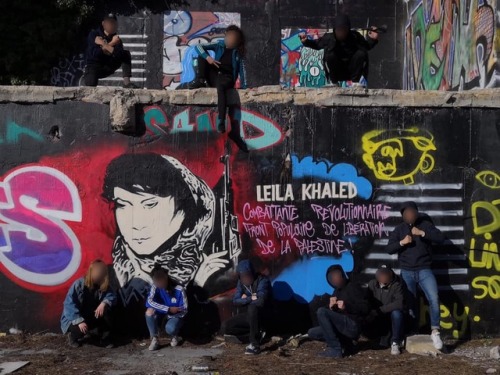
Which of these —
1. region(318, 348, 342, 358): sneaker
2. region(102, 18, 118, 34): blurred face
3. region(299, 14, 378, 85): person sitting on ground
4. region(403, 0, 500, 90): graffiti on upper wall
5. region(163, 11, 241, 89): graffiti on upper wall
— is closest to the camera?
region(318, 348, 342, 358): sneaker

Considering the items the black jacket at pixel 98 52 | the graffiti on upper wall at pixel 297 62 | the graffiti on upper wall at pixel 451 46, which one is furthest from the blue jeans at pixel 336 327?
the graffiti on upper wall at pixel 297 62

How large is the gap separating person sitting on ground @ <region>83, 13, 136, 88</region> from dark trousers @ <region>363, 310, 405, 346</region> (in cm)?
437

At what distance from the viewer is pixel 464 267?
25.6 feet

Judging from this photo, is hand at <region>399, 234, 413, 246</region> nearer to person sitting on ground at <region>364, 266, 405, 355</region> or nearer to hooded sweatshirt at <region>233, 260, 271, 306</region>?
person sitting on ground at <region>364, 266, 405, 355</region>

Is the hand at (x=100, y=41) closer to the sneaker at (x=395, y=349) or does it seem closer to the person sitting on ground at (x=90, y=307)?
the person sitting on ground at (x=90, y=307)

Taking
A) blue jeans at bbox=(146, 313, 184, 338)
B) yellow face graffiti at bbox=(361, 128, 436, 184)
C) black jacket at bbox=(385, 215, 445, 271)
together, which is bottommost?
blue jeans at bbox=(146, 313, 184, 338)

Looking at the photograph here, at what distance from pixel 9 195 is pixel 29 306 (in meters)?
1.36

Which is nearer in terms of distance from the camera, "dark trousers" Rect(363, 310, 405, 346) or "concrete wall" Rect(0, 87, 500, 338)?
"dark trousers" Rect(363, 310, 405, 346)

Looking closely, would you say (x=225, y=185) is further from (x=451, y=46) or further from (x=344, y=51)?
(x=451, y=46)

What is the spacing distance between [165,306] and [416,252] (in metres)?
2.93

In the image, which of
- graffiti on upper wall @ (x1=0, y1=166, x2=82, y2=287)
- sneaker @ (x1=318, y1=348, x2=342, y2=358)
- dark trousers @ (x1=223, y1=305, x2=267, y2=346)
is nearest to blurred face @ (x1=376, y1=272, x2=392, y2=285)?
sneaker @ (x1=318, y1=348, x2=342, y2=358)

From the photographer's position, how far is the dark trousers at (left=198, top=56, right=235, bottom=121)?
25.5 feet

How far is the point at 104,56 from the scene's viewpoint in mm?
8914

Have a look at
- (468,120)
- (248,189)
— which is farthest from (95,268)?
(468,120)
